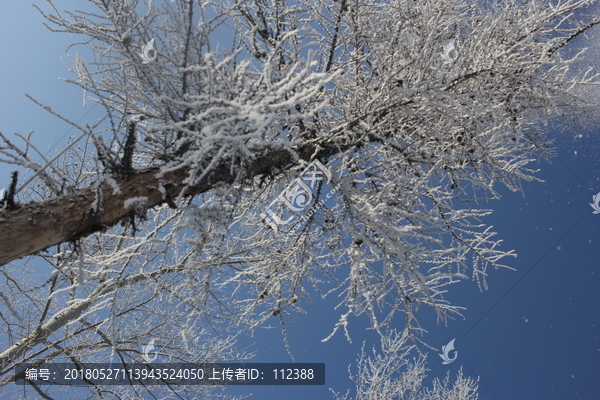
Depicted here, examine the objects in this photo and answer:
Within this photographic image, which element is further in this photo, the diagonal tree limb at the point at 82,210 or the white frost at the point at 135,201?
the white frost at the point at 135,201

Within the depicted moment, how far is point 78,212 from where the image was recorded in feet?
6.44

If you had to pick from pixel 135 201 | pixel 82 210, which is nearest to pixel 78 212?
pixel 82 210

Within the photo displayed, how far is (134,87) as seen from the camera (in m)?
2.22

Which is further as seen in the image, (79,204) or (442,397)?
(442,397)

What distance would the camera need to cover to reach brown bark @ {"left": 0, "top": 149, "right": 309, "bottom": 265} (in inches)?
72.5

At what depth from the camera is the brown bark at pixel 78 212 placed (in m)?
1.84

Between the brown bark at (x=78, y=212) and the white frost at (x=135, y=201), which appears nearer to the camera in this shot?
the brown bark at (x=78, y=212)

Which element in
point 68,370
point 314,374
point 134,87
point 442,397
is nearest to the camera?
point 134,87

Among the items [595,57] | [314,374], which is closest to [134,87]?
[314,374]

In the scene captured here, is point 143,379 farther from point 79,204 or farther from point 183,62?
point 183,62

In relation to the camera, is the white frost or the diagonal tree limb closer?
the diagonal tree limb

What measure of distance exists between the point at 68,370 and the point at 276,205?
193 inches

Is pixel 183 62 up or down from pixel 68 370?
up

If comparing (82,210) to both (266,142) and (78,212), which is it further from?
(266,142)
